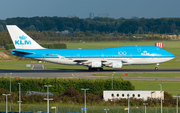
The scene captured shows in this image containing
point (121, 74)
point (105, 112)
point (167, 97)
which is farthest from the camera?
point (121, 74)

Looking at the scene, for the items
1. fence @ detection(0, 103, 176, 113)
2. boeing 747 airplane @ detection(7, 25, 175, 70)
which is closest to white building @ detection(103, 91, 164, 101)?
fence @ detection(0, 103, 176, 113)

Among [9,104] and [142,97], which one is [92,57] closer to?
[142,97]

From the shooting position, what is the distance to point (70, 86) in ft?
172

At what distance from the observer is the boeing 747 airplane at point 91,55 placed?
244 feet

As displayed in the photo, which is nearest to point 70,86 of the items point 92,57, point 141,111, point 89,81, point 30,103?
point 89,81

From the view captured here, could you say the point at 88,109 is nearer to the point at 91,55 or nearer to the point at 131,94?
the point at 131,94

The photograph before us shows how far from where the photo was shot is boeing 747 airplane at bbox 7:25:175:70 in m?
74.3

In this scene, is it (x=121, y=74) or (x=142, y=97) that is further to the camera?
(x=121, y=74)

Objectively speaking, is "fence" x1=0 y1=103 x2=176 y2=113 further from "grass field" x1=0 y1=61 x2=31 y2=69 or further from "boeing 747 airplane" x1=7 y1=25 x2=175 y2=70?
"grass field" x1=0 y1=61 x2=31 y2=69

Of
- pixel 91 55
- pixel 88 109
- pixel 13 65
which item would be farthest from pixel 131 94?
pixel 13 65

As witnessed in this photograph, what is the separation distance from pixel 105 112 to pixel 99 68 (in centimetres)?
3880

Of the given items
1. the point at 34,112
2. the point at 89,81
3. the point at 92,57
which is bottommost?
the point at 34,112

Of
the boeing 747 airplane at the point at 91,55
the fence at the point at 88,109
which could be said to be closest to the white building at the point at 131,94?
the fence at the point at 88,109

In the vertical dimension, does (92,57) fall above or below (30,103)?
above
